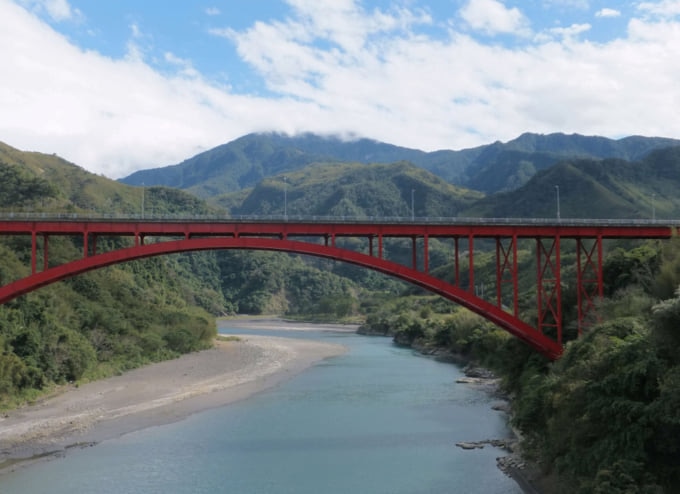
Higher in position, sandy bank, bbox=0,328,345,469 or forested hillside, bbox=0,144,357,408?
forested hillside, bbox=0,144,357,408

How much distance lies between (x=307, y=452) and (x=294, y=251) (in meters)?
7.33

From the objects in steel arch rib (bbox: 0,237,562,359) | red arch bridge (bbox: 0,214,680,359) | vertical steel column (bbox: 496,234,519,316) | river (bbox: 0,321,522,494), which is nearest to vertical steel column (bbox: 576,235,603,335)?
red arch bridge (bbox: 0,214,680,359)

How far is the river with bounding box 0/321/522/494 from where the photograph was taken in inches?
791

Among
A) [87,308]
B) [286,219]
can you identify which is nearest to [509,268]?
[286,219]

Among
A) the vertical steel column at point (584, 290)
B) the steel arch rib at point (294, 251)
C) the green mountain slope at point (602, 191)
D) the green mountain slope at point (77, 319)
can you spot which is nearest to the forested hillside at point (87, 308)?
the green mountain slope at point (77, 319)

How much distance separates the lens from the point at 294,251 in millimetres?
24312

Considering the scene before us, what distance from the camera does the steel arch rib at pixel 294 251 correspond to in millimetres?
24125

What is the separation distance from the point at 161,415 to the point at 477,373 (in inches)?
830

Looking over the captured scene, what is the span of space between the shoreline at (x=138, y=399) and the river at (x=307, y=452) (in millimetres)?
1290

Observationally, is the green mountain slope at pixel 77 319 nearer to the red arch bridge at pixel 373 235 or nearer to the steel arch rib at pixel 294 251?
the red arch bridge at pixel 373 235

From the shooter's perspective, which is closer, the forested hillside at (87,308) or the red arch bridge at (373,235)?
the red arch bridge at (373,235)

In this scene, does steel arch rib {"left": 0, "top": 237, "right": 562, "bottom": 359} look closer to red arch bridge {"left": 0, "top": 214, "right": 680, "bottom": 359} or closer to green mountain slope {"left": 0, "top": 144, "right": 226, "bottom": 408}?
red arch bridge {"left": 0, "top": 214, "right": 680, "bottom": 359}

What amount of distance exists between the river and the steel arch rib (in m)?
4.57

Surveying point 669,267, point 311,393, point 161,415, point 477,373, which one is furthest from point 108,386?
point 669,267
